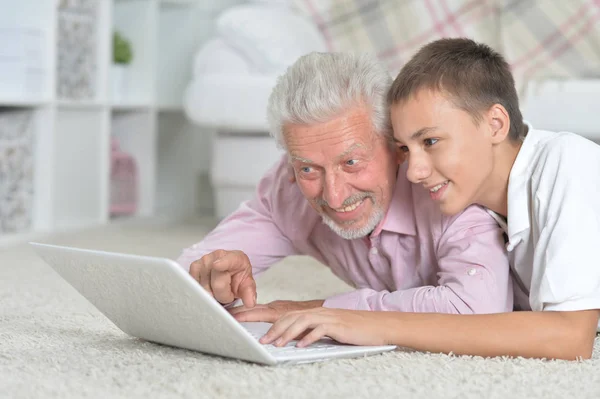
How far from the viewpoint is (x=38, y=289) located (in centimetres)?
204

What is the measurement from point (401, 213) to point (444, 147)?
0.22 meters

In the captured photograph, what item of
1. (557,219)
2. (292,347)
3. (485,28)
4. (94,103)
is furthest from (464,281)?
(94,103)

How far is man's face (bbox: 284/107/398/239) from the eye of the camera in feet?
4.81

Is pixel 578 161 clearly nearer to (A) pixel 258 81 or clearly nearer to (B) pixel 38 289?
(B) pixel 38 289

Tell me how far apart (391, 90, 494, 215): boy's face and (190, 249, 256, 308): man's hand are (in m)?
0.31

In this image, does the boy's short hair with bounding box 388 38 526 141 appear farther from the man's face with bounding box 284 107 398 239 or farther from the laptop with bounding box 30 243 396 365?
the laptop with bounding box 30 243 396 365

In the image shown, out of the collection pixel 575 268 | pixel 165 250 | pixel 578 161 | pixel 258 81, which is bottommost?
pixel 165 250

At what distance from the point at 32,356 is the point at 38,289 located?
72 cm

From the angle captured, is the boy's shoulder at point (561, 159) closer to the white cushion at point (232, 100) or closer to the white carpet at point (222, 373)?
the white carpet at point (222, 373)

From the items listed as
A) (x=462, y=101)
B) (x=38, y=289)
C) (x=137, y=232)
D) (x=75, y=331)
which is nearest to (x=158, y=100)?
(x=137, y=232)

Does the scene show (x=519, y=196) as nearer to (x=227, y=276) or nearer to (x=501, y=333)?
(x=501, y=333)

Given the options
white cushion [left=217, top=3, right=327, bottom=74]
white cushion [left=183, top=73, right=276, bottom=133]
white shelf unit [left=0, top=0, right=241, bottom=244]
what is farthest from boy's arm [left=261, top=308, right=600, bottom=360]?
white shelf unit [left=0, top=0, right=241, bottom=244]

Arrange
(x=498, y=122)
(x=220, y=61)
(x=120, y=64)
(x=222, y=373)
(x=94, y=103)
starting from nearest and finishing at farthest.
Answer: (x=222, y=373) → (x=498, y=122) → (x=220, y=61) → (x=94, y=103) → (x=120, y=64)

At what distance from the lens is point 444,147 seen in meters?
1.37
